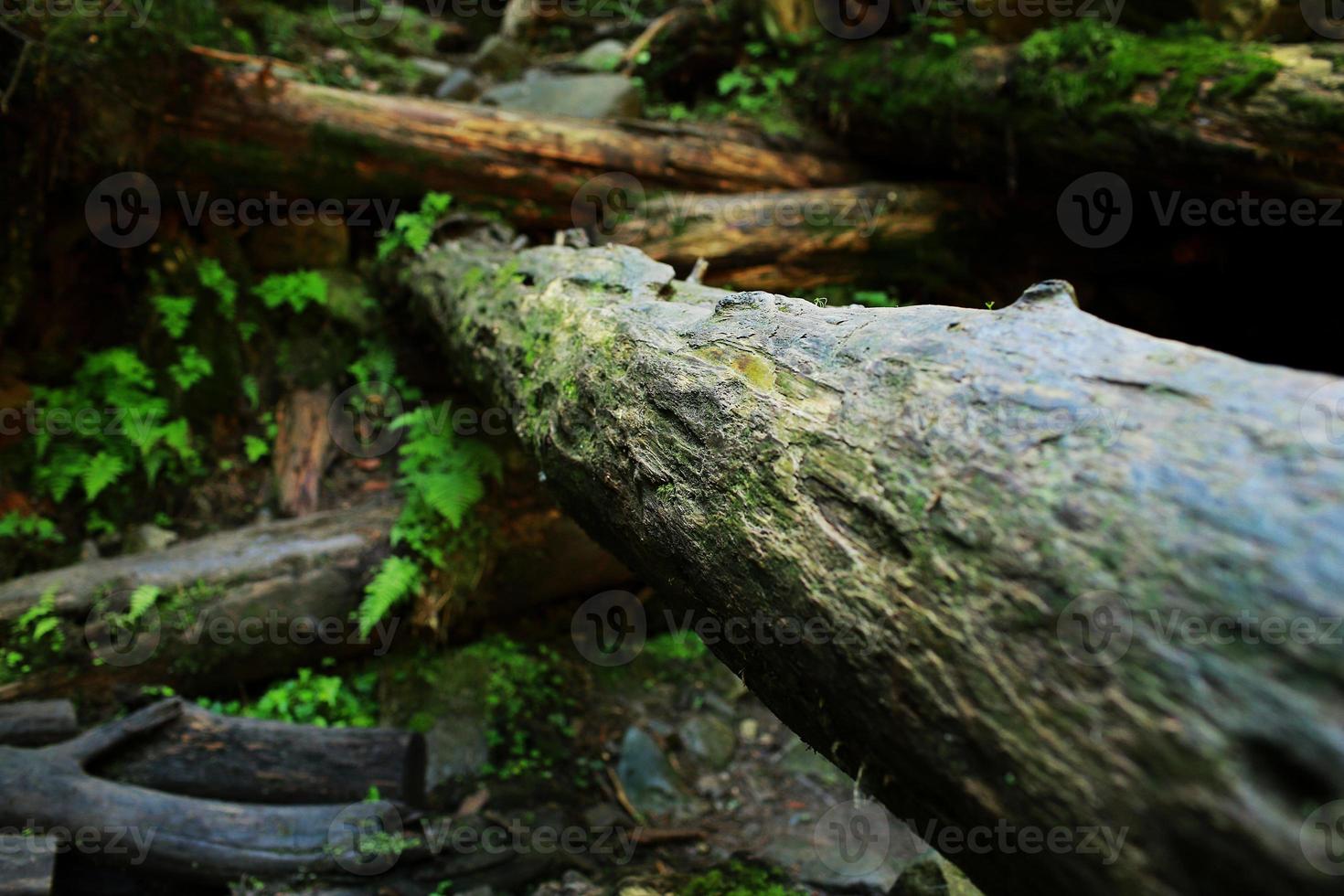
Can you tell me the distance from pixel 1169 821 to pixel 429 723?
4.12 m

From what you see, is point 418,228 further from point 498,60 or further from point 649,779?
point 498,60

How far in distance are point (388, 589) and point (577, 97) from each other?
5.11 m

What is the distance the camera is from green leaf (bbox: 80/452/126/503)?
4.90m

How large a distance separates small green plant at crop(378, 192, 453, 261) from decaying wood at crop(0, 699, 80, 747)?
345cm

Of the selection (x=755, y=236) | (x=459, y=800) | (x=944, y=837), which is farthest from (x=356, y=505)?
(x=944, y=837)

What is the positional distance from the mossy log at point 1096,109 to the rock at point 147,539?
6320 millimetres

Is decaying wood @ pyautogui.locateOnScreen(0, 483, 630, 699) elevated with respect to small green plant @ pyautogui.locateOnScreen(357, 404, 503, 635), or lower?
lower

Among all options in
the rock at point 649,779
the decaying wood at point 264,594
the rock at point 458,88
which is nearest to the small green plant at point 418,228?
the decaying wood at point 264,594

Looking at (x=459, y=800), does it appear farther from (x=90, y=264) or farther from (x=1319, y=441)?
(x=90, y=264)

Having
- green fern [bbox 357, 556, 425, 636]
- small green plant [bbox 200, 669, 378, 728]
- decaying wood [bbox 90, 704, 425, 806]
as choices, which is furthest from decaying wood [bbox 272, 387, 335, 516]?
decaying wood [bbox 90, 704, 425, 806]

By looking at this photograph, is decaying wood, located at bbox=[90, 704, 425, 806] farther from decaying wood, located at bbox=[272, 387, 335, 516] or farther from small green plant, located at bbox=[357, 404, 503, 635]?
decaying wood, located at bbox=[272, 387, 335, 516]

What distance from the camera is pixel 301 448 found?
5.67 meters

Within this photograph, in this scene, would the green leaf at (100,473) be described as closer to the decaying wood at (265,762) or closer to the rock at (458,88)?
the decaying wood at (265,762)

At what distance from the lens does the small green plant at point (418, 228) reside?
18.3ft
